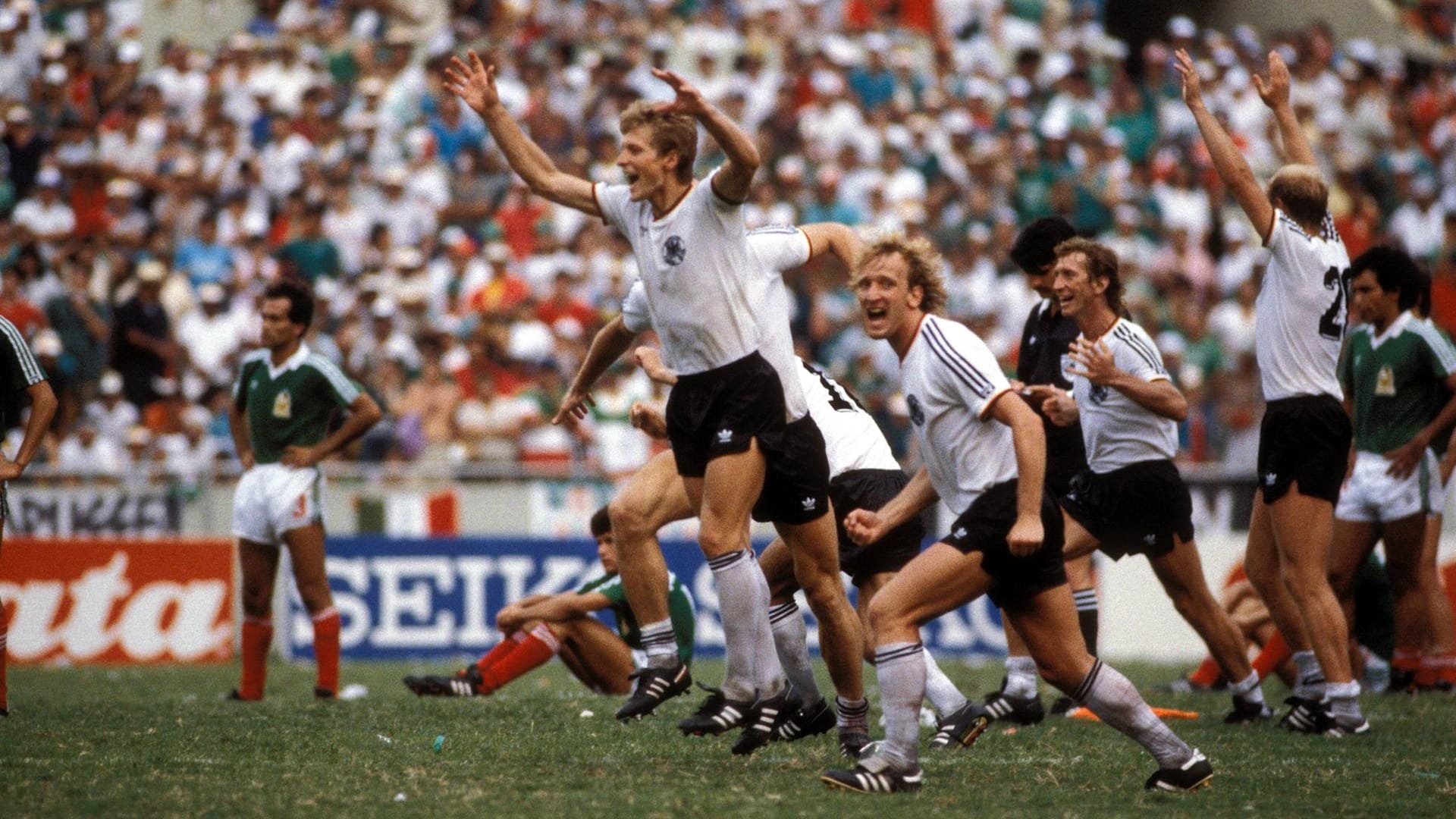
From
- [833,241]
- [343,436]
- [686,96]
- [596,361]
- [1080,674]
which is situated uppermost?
[686,96]

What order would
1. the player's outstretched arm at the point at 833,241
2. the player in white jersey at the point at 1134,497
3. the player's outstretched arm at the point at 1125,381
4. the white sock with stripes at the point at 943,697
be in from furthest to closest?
the player in white jersey at the point at 1134,497 → the white sock with stripes at the point at 943,697 → the player's outstretched arm at the point at 833,241 → the player's outstretched arm at the point at 1125,381

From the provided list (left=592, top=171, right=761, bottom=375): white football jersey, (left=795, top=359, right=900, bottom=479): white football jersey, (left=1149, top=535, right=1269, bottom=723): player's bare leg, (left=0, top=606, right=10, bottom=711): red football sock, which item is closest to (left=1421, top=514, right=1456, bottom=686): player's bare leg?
(left=1149, top=535, right=1269, bottom=723): player's bare leg

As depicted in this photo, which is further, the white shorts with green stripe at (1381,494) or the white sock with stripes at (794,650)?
the white shorts with green stripe at (1381,494)

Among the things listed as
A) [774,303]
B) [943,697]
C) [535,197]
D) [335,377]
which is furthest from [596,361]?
[535,197]

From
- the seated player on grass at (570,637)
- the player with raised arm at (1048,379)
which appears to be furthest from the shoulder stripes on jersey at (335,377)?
the player with raised arm at (1048,379)

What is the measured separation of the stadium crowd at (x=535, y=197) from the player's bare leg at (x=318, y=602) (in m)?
4.56

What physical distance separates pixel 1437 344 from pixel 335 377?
6659 mm

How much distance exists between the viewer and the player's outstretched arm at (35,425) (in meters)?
9.30

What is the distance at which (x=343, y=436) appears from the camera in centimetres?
1118

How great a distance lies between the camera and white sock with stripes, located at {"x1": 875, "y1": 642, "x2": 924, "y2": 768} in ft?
22.7

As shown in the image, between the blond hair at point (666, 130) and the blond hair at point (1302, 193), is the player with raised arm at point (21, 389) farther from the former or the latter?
the blond hair at point (1302, 193)

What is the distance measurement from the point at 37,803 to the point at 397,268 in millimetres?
12526

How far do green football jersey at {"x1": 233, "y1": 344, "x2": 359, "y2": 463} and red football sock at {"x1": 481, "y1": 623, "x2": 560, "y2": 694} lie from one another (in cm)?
183

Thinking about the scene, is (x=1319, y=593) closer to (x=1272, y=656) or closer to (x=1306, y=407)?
(x=1306, y=407)
